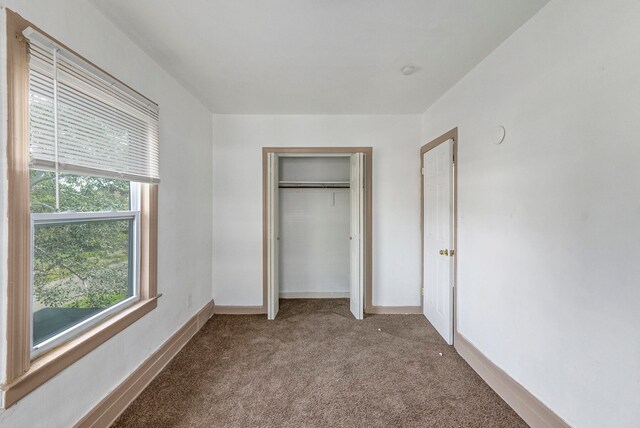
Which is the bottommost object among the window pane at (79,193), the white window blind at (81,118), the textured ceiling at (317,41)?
the window pane at (79,193)

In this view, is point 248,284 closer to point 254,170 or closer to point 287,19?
point 254,170

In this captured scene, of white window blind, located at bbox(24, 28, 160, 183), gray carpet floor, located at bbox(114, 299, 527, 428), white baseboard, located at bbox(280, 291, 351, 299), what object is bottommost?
gray carpet floor, located at bbox(114, 299, 527, 428)

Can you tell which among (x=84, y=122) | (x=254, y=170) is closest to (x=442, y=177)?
(x=254, y=170)

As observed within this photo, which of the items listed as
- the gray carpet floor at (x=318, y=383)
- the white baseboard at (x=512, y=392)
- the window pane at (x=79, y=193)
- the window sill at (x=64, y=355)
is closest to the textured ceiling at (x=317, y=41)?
the window pane at (x=79, y=193)

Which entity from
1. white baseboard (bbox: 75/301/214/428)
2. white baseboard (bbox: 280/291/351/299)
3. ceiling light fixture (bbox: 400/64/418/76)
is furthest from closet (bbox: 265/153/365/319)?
ceiling light fixture (bbox: 400/64/418/76)

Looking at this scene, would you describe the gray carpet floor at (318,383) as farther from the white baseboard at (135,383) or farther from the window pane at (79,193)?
the window pane at (79,193)

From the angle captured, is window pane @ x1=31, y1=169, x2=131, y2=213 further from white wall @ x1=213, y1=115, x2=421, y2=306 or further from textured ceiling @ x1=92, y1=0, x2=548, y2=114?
white wall @ x1=213, y1=115, x2=421, y2=306

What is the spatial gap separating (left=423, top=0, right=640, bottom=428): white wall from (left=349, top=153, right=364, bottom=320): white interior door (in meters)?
1.23

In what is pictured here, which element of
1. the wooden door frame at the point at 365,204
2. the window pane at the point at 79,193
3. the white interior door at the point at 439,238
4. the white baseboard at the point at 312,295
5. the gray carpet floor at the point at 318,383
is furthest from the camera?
the white baseboard at the point at 312,295

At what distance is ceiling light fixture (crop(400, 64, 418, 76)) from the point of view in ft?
6.87

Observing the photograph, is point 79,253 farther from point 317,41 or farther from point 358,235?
point 358,235

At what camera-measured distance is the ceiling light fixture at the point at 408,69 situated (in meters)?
2.09

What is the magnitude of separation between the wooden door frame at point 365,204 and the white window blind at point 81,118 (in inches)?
57.2

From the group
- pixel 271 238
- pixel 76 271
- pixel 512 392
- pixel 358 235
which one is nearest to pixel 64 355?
pixel 76 271
